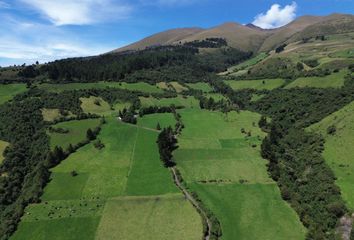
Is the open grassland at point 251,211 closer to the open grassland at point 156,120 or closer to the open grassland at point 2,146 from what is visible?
the open grassland at point 156,120

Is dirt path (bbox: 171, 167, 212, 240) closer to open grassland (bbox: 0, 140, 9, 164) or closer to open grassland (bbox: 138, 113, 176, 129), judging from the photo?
open grassland (bbox: 138, 113, 176, 129)

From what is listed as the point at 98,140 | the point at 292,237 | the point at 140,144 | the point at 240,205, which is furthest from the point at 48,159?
the point at 292,237

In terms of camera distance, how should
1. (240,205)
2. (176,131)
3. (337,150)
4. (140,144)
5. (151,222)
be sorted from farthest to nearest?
(176,131)
(140,144)
(337,150)
(240,205)
(151,222)

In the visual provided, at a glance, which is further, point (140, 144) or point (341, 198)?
point (140, 144)

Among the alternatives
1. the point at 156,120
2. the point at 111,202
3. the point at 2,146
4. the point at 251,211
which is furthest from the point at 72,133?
the point at 251,211

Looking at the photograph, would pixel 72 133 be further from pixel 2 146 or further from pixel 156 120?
pixel 156 120

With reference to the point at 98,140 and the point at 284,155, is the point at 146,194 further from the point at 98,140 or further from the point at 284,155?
the point at 284,155

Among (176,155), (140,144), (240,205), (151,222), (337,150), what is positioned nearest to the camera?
(151,222)

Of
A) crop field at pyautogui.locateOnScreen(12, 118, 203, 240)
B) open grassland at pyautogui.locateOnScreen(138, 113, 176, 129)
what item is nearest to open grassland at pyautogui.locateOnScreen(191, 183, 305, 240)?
crop field at pyautogui.locateOnScreen(12, 118, 203, 240)

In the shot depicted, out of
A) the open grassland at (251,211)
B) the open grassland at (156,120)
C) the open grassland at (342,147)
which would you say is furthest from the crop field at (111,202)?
the open grassland at (342,147)
